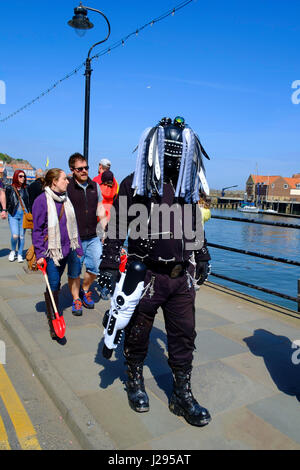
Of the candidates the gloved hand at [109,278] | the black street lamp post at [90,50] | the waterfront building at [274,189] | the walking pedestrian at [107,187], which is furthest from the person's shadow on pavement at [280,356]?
the waterfront building at [274,189]

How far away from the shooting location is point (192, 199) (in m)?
2.90

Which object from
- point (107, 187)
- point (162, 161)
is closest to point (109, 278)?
point (162, 161)

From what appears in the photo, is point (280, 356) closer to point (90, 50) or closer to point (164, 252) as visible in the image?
point (164, 252)

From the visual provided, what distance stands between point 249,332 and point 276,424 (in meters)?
1.88

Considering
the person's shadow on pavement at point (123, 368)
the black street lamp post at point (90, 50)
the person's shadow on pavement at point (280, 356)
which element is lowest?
the person's shadow on pavement at point (123, 368)

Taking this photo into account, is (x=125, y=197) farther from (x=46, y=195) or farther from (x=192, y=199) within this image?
(x=46, y=195)

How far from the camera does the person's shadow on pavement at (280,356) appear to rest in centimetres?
333

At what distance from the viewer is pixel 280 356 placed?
3922 millimetres

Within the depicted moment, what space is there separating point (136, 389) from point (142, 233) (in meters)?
1.22

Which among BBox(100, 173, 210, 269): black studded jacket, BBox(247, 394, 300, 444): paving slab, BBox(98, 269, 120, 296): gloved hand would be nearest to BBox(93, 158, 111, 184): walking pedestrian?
BBox(100, 173, 210, 269): black studded jacket

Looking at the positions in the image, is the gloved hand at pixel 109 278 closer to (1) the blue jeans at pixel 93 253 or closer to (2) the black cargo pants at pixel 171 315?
(2) the black cargo pants at pixel 171 315

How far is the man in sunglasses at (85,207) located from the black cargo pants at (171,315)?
2341 millimetres
